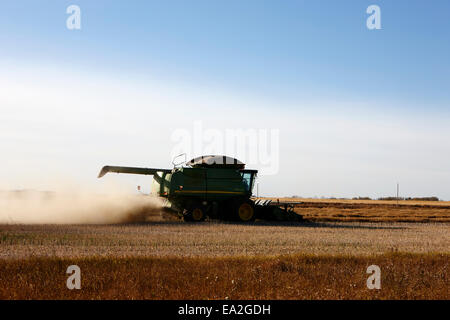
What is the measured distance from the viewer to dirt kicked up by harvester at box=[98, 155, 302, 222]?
29938 millimetres

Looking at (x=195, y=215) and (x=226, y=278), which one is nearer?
(x=226, y=278)

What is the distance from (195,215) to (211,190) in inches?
69.3

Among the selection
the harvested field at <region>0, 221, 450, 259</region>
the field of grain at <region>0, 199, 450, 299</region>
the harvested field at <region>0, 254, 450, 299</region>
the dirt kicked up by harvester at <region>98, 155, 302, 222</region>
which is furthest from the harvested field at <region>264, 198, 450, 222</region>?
the harvested field at <region>0, 254, 450, 299</region>

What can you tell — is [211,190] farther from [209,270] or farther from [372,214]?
[209,270]

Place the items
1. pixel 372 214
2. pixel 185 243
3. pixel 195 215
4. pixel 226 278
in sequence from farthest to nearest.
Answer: pixel 372 214 < pixel 195 215 < pixel 185 243 < pixel 226 278

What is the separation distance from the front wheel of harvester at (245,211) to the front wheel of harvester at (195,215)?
214 cm

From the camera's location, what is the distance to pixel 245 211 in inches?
1227

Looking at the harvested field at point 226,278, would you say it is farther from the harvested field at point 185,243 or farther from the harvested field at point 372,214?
the harvested field at point 372,214

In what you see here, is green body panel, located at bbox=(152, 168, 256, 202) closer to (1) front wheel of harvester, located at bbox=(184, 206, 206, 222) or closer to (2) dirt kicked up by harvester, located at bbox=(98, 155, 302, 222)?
(2) dirt kicked up by harvester, located at bbox=(98, 155, 302, 222)

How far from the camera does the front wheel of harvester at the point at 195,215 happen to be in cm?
2978

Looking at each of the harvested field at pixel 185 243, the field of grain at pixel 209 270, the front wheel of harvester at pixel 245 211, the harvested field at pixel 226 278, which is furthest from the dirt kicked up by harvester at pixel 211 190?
the harvested field at pixel 226 278

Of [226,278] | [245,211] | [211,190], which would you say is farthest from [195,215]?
[226,278]
